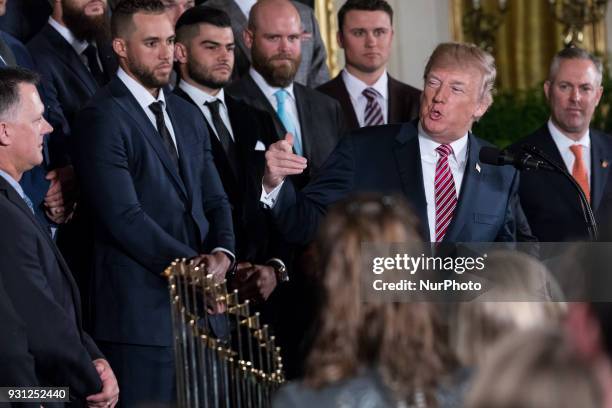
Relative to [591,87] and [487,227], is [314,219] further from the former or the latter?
[591,87]

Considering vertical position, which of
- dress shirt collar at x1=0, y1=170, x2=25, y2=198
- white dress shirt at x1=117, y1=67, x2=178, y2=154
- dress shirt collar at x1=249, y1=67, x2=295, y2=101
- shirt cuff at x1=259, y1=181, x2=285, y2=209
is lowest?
shirt cuff at x1=259, y1=181, x2=285, y2=209

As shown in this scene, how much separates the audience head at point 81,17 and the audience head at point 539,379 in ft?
→ 13.2

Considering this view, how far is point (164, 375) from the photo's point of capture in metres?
4.98

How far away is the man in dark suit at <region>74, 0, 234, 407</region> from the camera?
494 cm

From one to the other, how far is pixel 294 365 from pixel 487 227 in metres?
1.09

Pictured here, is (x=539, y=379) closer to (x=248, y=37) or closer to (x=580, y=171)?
(x=580, y=171)

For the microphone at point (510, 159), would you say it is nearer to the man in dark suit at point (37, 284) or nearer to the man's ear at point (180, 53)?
the man in dark suit at point (37, 284)

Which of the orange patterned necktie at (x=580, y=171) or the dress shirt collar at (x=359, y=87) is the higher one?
the dress shirt collar at (x=359, y=87)

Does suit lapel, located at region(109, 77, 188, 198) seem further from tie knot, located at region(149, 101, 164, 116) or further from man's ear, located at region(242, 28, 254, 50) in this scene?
man's ear, located at region(242, 28, 254, 50)

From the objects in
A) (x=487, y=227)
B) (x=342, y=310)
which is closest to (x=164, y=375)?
(x=487, y=227)

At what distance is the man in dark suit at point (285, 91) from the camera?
6.09 meters

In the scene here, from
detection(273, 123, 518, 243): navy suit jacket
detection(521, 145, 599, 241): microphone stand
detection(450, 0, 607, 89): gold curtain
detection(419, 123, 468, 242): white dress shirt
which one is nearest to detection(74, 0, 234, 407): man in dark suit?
detection(273, 123, 518, 243): navy suit jacket

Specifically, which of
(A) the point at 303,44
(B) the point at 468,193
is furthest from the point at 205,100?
(A) the point at 303,44

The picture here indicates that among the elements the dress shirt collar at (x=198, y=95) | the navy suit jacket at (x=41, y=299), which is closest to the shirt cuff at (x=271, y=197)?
the navy suit jacket at (x=41, y=299)
